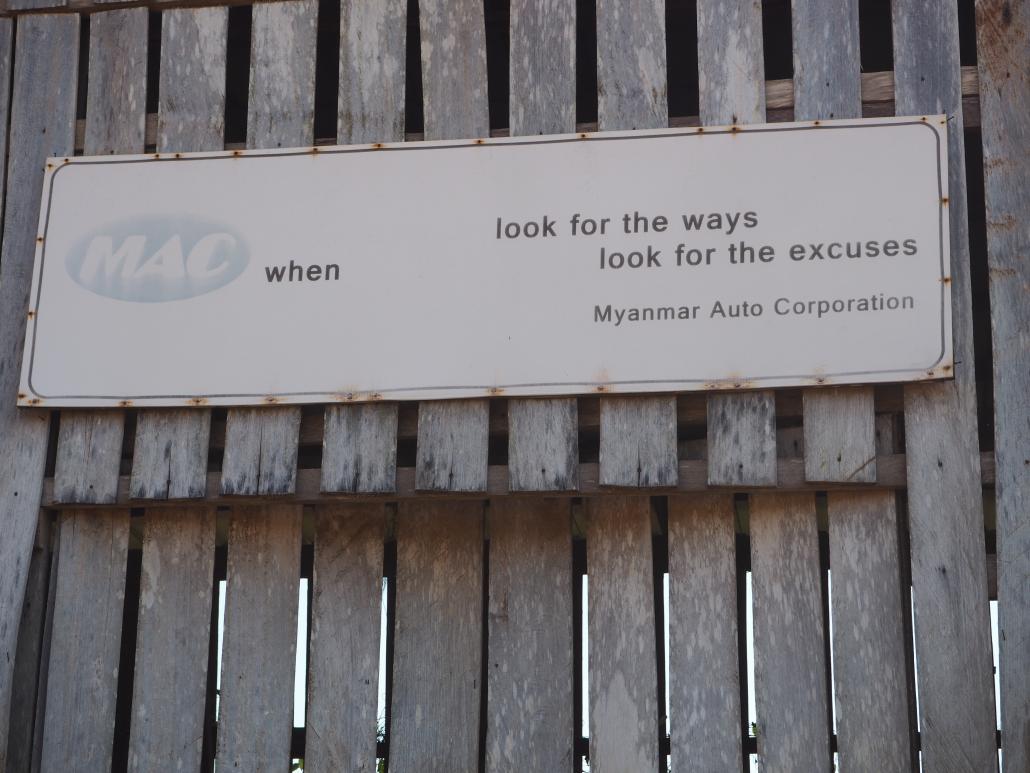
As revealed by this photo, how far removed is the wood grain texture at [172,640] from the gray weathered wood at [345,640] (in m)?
0.34

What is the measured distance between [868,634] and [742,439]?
2.11 ft

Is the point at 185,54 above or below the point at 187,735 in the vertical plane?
above

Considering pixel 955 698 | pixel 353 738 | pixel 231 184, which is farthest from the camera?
pixel 231 184

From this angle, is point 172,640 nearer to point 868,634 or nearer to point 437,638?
point 437,638

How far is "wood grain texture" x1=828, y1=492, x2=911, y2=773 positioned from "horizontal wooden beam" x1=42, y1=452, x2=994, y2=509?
0.09m

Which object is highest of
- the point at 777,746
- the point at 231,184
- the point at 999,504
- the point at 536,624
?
the point at 231,184

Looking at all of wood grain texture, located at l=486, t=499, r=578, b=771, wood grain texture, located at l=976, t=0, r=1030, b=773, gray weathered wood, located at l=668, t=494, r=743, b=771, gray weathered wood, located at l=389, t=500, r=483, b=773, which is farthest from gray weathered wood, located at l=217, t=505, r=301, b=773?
wood grain texture, located at l=976, t=0, r=1030, b=773

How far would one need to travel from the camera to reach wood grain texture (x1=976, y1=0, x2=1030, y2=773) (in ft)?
13.6

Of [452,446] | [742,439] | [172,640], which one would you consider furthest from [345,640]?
[742,439]

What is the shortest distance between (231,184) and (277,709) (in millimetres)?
1650

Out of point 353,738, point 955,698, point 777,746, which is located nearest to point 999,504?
point 955,698

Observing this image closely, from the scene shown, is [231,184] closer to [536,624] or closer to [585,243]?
[585,243]

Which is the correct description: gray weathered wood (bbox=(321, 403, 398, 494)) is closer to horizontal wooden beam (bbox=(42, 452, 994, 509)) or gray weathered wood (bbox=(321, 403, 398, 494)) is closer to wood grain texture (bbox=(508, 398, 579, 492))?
horizontal wooden beam (bbox=(42, 452, 994, 509))

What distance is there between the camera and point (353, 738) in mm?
4422
